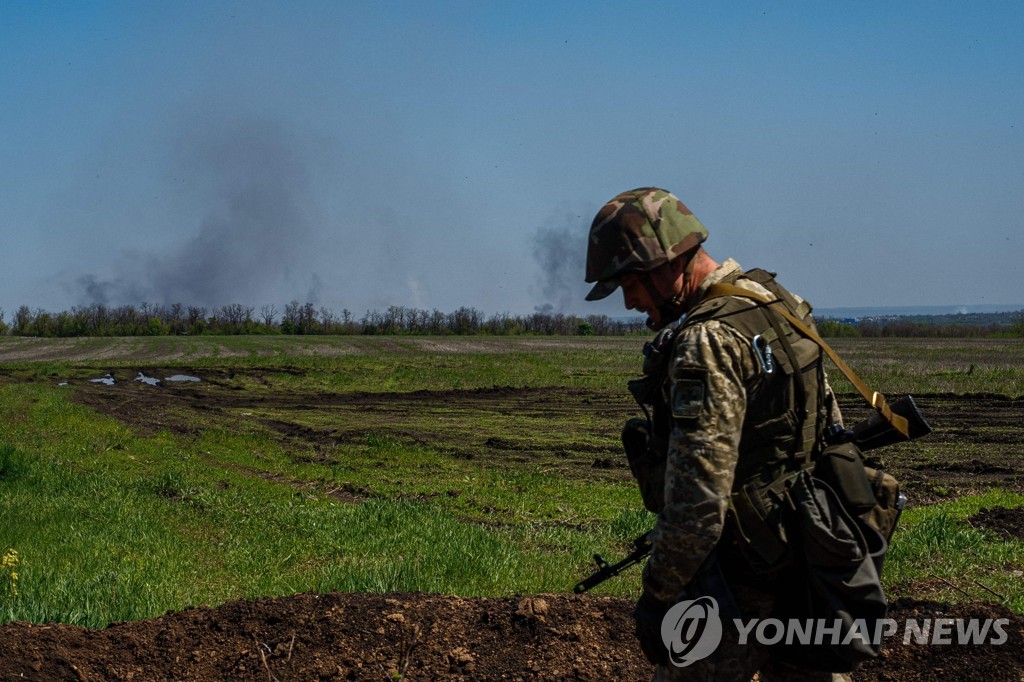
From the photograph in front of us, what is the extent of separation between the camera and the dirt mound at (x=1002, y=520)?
830 cm

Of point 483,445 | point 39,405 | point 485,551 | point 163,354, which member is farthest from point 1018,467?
point 163,354

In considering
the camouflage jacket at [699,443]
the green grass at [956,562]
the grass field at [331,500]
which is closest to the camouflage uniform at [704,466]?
the camouflage jacket at [699,443]

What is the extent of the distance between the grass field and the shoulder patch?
134 inches

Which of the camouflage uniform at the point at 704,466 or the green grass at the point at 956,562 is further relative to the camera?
the green grass at the point at 956,562

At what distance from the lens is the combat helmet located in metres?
2.87

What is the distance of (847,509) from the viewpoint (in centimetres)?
271

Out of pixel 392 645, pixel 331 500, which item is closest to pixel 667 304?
pixel 392 645

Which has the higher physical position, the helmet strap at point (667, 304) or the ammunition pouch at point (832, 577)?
the helmet strap at point (667, 304)

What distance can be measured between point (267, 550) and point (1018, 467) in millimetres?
11419

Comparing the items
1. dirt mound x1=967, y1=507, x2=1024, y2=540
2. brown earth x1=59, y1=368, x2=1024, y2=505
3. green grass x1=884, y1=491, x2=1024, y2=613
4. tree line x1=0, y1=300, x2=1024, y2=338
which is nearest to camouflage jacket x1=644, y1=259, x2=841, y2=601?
green grass x1=884, y1=491, x2=1024, y2=613

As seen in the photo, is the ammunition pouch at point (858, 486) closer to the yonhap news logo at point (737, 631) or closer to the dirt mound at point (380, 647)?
the yonhap news logo at point (737, 631)

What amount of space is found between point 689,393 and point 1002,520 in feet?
25.2

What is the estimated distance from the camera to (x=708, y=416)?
255cm

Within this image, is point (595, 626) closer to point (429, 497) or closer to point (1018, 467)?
point (429, 497)
